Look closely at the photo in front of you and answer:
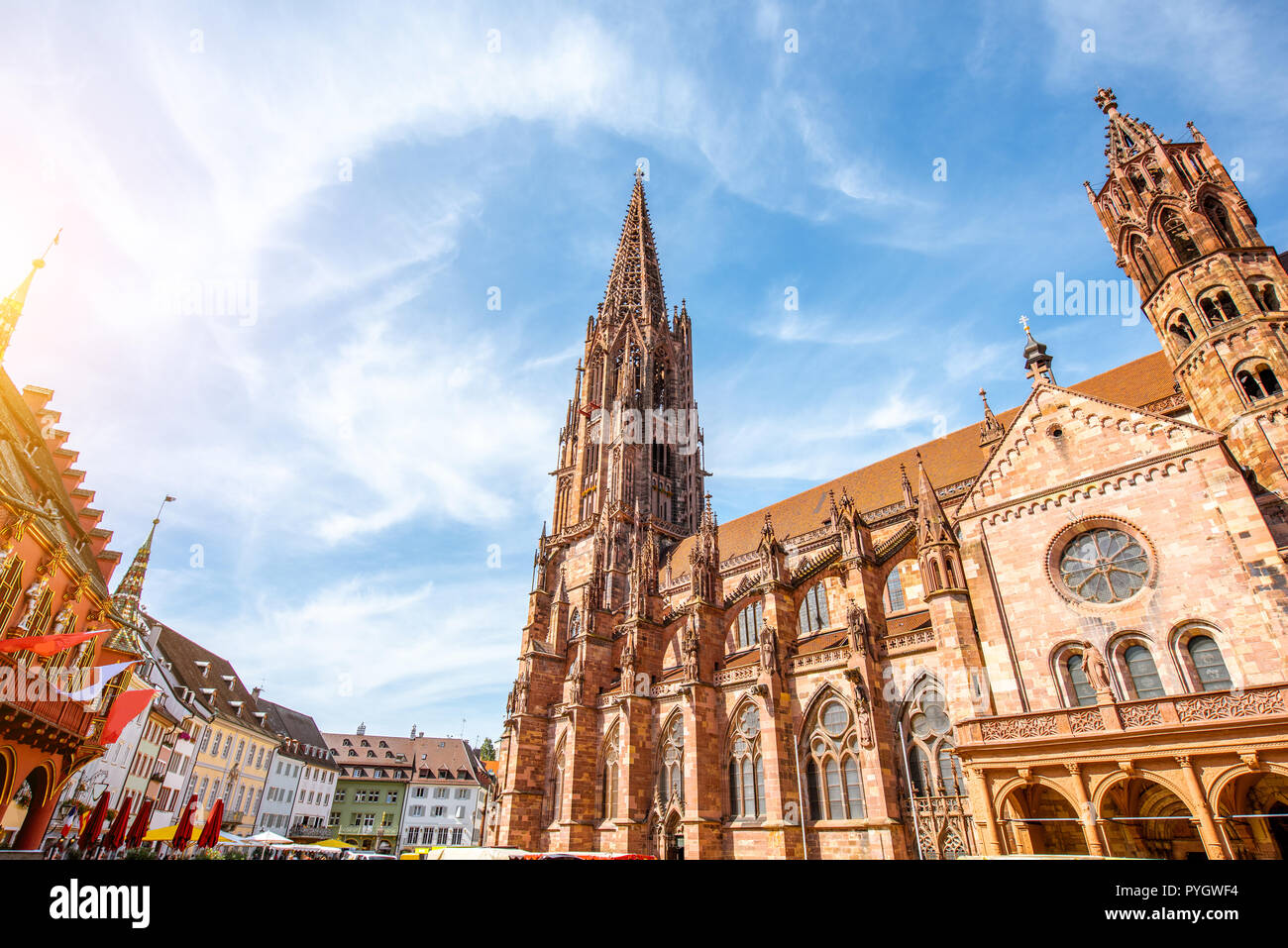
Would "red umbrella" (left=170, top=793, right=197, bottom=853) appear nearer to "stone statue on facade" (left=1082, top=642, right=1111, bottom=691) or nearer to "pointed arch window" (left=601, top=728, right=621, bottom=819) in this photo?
"pointed arch window" (left=601, top=728, right=621, bottom=819)

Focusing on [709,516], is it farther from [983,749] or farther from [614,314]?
[614,314]

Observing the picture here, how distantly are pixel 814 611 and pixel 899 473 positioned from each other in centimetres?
874

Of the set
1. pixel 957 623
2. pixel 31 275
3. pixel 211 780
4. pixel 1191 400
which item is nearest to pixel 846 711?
pixel 957 623

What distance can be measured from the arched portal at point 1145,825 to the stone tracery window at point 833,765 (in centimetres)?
673

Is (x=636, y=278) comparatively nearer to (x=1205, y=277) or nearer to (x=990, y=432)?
(x=990, y=432)

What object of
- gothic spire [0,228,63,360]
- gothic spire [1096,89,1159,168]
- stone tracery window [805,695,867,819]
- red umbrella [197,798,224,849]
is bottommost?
red umbrella [197,798,224,849]

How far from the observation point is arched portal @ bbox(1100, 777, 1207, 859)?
13703mm

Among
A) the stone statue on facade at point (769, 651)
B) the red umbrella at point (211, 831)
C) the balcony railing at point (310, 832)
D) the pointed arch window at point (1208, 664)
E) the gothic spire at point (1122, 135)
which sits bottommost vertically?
the red umbrella at point (211, 831)

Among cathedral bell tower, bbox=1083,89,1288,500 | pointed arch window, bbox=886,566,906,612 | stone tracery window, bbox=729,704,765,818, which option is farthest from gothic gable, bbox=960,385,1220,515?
stone tracery window, bbox=729,704,765,818

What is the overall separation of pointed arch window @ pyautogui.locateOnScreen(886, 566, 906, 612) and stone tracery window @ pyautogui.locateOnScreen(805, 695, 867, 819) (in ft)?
18.7

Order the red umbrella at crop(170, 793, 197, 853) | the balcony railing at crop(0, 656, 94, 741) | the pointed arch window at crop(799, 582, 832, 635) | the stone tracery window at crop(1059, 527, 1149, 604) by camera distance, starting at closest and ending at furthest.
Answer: the balcony railing at crop(0, 656, 94, 741), the stone tracery window at crop(1059, 527, 1149, 604), the red umbrella at crop(170, 793, 197, 853), the pointed arch window at crop(799, 582, 832, 635)

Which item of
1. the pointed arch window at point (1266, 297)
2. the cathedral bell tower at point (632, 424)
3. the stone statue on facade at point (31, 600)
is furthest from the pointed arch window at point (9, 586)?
the pointed arch window at point (1266, 297)

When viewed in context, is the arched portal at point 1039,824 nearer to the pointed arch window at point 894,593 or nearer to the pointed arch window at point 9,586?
the pointed arch window at point 894,593

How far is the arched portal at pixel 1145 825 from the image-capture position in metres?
13.7
